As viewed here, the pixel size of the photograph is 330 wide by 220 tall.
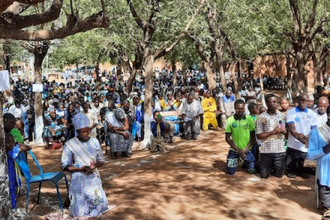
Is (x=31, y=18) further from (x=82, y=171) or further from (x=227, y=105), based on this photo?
(x=227, y=105)

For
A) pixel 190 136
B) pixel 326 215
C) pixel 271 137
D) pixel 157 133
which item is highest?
pixel 271 137

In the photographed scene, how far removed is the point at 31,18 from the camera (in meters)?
5.34

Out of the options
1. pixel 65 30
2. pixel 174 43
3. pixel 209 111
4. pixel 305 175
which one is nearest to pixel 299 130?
pixel 305 175

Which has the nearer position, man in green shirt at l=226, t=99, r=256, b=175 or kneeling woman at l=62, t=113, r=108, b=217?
kneeling woman at l=62, t=113, r=108, b=217

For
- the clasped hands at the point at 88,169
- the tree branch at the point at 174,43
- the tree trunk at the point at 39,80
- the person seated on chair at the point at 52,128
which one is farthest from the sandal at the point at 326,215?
the tree trunk at the point at 39,80

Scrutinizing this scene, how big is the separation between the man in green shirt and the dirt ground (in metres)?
0.23

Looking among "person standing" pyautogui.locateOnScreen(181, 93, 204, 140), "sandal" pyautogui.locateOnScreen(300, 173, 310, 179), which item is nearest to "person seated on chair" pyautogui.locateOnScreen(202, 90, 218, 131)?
"person standing" pyautogui.locateOnScreen(181, 93, 204, 140)

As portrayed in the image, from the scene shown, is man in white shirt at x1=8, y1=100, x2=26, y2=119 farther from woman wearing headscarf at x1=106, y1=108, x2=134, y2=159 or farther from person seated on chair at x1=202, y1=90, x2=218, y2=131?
person seated on chair at x1=202, y1=90, x2=218, y2=131

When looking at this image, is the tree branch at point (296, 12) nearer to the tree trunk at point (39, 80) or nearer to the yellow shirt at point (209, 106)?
the yellow shirt at point (209, 106)

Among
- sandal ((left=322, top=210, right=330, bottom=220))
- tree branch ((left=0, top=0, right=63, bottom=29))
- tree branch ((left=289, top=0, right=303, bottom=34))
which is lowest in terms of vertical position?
sandal ((left=322, top=210, right=330, bottom=220))

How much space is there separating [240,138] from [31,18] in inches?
162

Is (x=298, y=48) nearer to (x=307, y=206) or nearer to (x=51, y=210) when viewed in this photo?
(x=307, y=206)

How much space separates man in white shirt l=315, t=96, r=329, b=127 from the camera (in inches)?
250

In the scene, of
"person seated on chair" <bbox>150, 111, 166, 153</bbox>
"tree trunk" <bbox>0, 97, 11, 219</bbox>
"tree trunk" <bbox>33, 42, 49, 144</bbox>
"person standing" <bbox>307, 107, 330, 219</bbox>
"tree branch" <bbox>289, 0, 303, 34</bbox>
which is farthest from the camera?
"tree branch" <bbox>289, 0, 303, 34</bbox>
